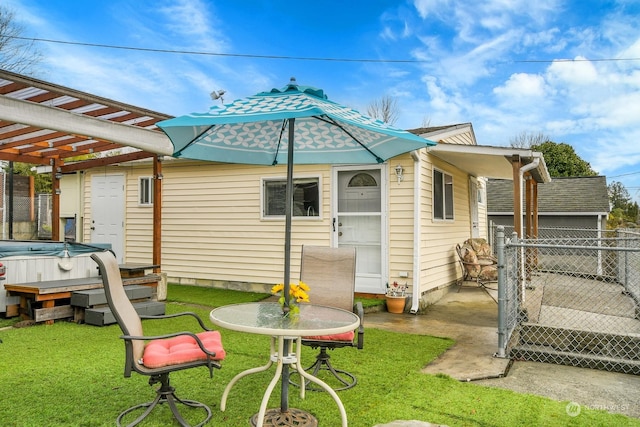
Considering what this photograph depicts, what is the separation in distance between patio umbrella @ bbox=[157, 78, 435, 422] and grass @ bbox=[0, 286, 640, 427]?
0.61 meters

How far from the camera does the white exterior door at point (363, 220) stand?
7.04 metres

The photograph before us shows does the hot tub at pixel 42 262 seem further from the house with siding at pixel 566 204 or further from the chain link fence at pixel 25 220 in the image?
the house with siding at pixel 566 204

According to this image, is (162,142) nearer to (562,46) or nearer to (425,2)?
(425,2)

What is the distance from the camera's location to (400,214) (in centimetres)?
686

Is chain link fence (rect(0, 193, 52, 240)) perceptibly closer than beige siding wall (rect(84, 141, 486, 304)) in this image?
No

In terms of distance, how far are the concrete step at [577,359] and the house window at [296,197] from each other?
4.06 m

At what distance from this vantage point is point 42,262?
602 centimetres

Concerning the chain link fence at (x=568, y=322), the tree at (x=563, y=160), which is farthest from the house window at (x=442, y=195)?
the tree at (x=563, y=160)

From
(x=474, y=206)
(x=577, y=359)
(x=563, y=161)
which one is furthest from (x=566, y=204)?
(x=577, y=359)

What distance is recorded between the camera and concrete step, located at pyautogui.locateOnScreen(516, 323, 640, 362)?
4.60 m

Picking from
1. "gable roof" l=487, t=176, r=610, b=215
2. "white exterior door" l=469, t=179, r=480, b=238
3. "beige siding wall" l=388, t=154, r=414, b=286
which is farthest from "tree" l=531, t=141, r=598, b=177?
"beige siding wall" l=388, t=154, r=414, b=286

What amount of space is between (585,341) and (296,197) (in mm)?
4829

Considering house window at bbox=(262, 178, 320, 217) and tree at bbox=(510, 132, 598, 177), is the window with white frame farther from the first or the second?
tree at bbox=(510, 132, 598, 177)

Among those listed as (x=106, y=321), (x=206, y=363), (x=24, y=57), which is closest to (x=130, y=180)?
(x=106, y=321)
